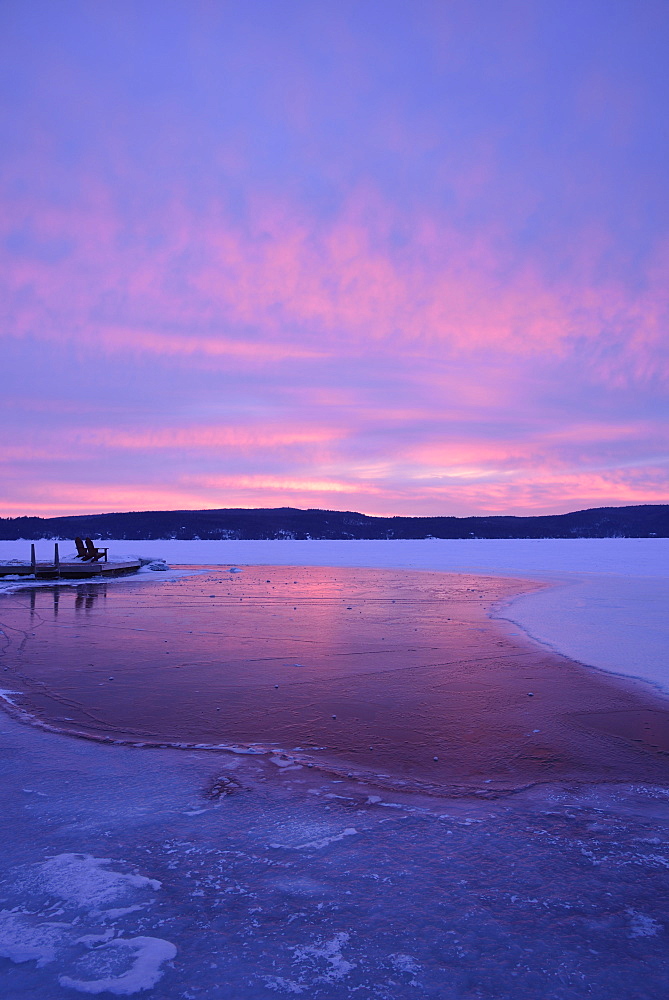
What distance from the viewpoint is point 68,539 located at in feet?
458

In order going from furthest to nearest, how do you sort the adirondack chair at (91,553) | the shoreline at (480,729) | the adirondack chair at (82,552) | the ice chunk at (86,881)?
the adirondack chair at (82,552) → the adirondack chair at (91,553) → the shoreline at (480,729) → the ice chunk at (86,881)

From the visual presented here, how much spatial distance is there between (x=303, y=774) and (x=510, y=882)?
2.26 m

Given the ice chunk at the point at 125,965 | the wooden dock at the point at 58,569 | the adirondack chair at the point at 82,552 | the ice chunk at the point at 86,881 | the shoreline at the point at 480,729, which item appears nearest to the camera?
the ice chunk at the point at 125,965

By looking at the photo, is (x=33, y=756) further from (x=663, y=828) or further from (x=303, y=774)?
(x=663, y=828)

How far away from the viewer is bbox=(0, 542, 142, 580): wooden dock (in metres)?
31.5

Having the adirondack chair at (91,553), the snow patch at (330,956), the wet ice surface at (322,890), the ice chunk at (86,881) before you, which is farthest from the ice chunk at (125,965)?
the adirondack chair at (91,553)

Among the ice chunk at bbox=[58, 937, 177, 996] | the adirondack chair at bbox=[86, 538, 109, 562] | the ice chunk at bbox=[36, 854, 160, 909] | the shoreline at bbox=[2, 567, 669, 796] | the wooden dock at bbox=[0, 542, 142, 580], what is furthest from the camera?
the adirondack chair at bbox=[86, 538, 109, 562]

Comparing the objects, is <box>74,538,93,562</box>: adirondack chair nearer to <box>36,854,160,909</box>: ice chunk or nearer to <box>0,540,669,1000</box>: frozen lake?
<box>0,540,669,1000</box>: frozen lake

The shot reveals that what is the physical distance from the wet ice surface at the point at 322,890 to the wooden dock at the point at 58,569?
28.6 meters

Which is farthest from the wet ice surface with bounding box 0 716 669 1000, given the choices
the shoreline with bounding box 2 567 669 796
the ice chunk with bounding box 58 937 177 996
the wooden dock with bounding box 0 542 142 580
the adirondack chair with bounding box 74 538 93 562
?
the adirondack chair with bounding box 74 538 93 562

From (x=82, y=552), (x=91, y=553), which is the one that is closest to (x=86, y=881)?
(x=82, y=552)

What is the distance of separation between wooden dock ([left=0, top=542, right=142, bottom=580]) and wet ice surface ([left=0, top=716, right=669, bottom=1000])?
28.6 meters

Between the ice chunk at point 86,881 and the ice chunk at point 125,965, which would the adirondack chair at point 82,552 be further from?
the ice chunk at point 125,965

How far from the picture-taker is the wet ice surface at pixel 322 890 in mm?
3064
